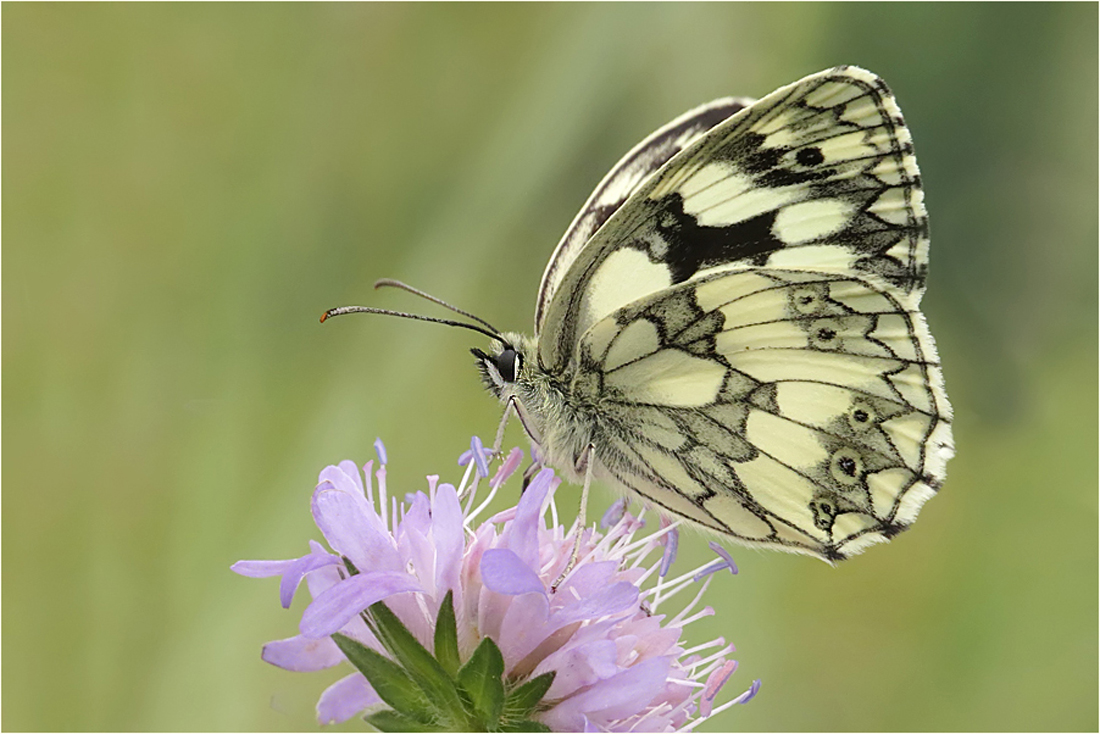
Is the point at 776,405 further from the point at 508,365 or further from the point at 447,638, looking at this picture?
the point at 447,638

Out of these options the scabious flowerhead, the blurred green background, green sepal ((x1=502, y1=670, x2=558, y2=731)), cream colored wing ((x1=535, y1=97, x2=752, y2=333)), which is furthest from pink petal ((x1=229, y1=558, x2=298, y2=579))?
the blurred green background

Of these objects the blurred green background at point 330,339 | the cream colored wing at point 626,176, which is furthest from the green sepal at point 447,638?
the blurred green background at point 330,339

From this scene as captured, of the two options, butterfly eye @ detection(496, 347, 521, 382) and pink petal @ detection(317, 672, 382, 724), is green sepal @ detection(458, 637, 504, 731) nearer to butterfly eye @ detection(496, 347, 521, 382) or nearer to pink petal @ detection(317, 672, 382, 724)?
pink petal @ detection(317, 672, 382, 724)

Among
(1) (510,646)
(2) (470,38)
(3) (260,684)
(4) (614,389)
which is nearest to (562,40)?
(2) (470,38)

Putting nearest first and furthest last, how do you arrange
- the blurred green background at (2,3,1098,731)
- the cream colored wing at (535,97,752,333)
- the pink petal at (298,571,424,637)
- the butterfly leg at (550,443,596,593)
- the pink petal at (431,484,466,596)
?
1. the pink petal at (298,571,424,637)
2. the pink petal at (431,484,466,596)
3. the butterfly leg at (550,443,596,593)
4. the cream colored wing at (535,97,752,333)
5. the blurred green background at (2,3,1098,731)

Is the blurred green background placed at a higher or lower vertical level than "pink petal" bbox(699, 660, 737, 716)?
higher

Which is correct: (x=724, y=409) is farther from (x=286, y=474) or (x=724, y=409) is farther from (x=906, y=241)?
(x=286, y=474)

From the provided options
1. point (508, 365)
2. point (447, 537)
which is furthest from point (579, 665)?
point (508, 365)
